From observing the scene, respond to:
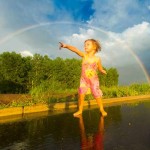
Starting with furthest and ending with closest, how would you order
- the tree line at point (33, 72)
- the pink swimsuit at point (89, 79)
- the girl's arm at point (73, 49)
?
1. the tree line at point (33, 72)
2. the pink swimsuit at point (89, 79)
3. the girl's arm at point (73, 49)

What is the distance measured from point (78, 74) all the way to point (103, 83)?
3963 millimetres

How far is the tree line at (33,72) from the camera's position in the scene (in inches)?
1125

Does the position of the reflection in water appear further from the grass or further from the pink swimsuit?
the grass

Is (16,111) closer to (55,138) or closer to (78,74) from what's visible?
(55,138)

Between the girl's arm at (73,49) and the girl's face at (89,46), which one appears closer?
the girl's arm at (73,49)

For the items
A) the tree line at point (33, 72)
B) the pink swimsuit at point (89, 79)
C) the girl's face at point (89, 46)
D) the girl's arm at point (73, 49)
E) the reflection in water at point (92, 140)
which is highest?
the tree line at point (33, 72)

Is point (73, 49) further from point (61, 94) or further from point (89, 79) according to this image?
point (61, 94)

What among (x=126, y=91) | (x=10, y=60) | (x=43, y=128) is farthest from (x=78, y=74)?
(x=43, y=128)

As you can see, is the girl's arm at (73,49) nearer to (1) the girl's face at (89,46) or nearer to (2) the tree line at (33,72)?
(1) the girl's face at (89,46)

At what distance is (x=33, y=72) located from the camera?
31.0 m

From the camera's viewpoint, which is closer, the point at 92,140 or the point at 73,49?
the point at 92,140

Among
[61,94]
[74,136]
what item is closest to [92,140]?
[74,136]

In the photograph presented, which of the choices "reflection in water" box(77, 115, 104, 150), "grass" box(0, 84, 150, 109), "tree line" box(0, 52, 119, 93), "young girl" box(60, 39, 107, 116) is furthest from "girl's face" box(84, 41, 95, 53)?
"tree line" box(0, 52, 119, 93)

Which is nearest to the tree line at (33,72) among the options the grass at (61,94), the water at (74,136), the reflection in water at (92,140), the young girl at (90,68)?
the grass at (61,94)
